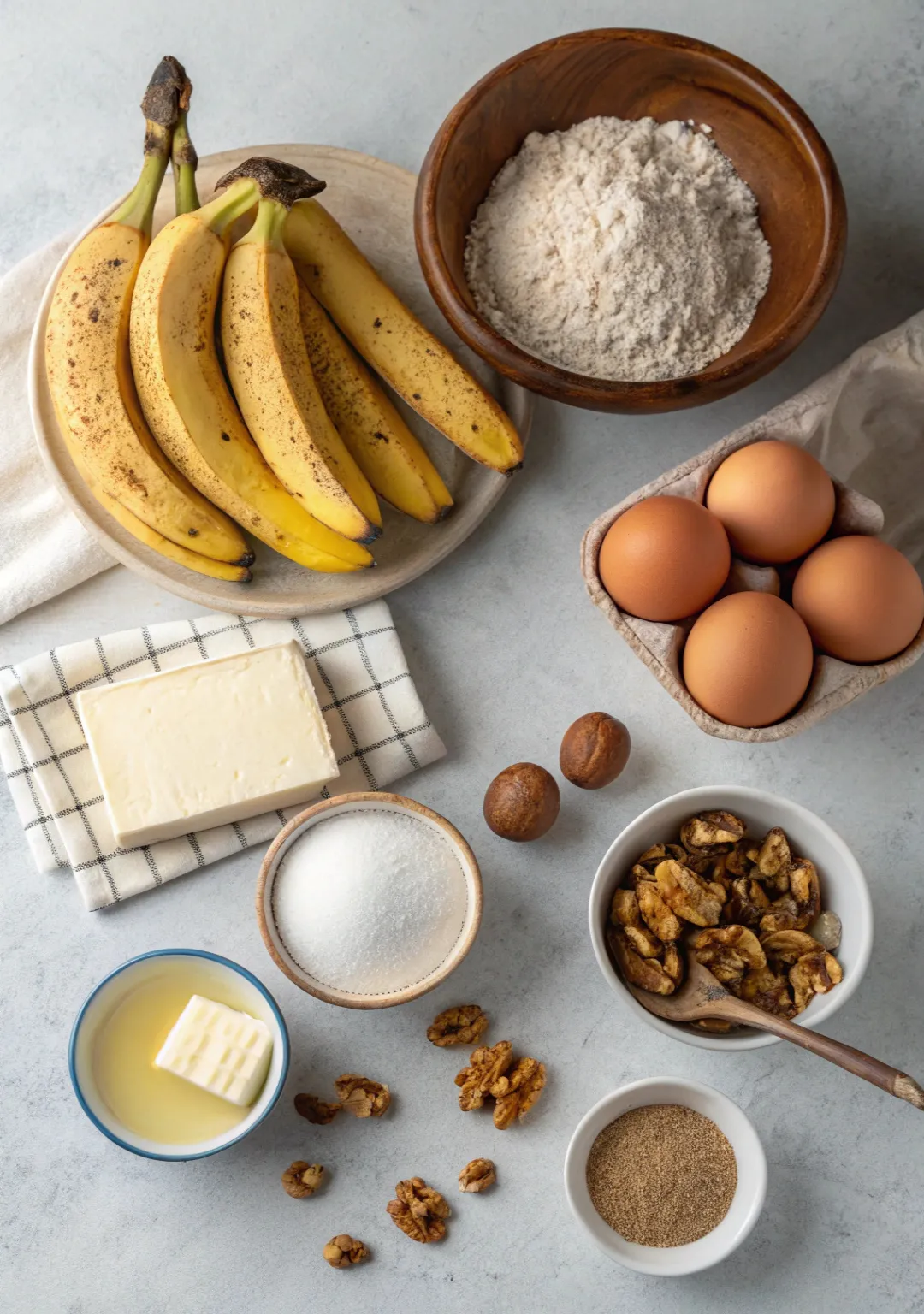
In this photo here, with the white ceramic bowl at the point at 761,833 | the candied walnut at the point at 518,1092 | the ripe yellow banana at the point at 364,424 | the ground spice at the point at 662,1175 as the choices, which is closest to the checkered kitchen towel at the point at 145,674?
the ripe yellow banana at the point at 364,424

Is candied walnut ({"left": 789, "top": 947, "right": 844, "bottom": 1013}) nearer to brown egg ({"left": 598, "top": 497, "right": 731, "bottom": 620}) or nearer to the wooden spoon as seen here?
the wooden spoon

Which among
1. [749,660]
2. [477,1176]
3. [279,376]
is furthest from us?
[477,1176]

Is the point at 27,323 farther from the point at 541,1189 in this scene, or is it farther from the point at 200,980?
the point at 541,1189

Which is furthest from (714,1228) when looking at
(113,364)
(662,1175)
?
(113,364)

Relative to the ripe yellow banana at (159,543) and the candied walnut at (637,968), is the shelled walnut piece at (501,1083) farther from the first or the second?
the ripe yellow banana at (159,543)

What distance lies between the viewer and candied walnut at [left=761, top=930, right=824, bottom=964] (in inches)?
45.3

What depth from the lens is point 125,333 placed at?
118 cm

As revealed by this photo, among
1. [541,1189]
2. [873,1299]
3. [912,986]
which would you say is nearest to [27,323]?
[541,1189]

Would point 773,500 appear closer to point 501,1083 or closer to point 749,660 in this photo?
point 749,660

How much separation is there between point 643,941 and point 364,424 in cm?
65

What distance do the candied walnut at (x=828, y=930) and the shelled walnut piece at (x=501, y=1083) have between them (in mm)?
355

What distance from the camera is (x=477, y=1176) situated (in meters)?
1.24

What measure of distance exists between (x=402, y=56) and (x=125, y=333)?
1.73 feet

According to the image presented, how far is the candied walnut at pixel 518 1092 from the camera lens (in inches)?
48.6
